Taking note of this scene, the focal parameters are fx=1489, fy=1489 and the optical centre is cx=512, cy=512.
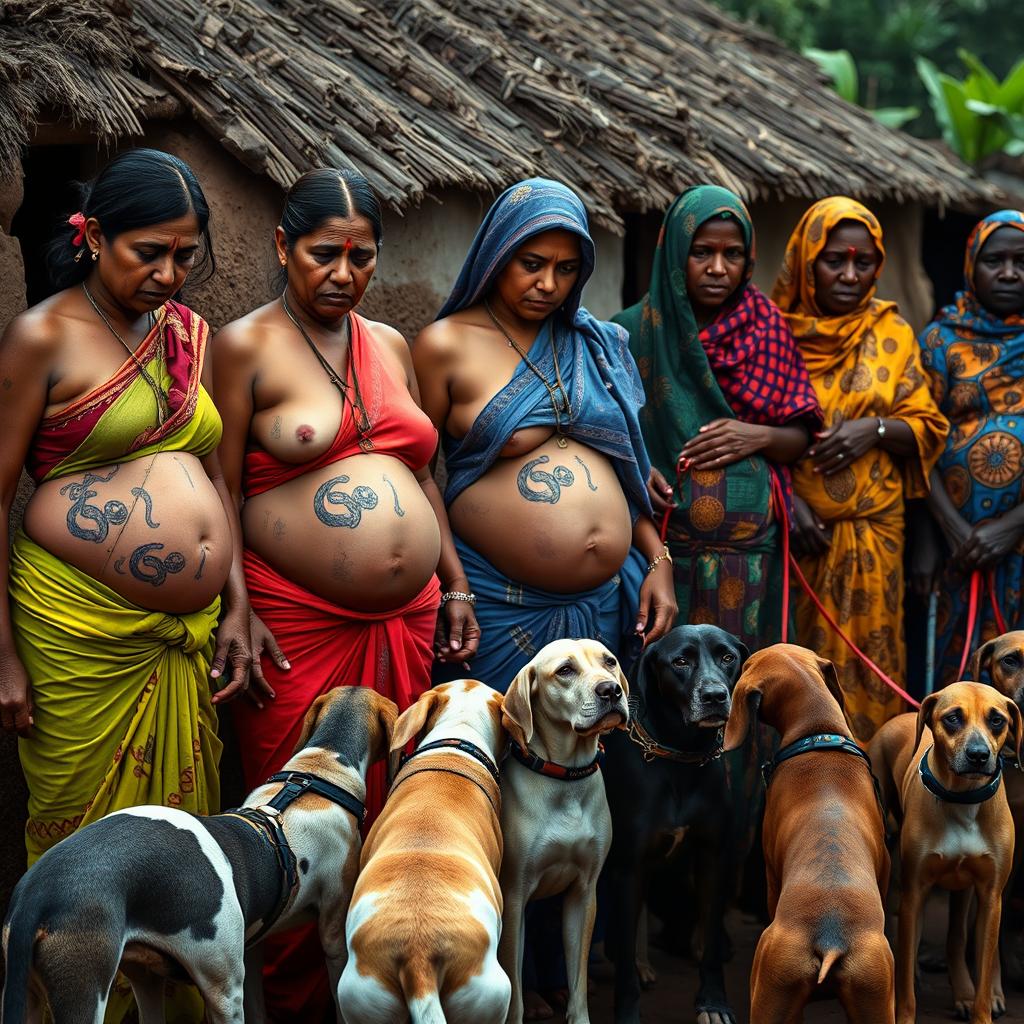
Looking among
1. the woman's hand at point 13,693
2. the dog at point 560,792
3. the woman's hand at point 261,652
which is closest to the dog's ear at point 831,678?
the dog at point 560,792

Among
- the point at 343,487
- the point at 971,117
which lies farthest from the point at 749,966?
the point at 971,117

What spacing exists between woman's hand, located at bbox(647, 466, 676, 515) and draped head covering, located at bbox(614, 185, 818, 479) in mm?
110

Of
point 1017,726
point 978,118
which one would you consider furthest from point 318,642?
point 978,118

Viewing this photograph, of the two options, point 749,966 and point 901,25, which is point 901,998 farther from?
point 901,25

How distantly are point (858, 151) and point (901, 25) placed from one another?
48.3 ft

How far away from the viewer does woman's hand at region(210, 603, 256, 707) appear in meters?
4.48

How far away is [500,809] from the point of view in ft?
15.0

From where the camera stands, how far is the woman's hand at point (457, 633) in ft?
16.3

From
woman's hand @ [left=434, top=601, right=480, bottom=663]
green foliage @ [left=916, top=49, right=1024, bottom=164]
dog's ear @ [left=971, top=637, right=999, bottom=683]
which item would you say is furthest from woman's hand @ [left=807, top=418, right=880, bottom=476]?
green foliage @ [left=916, top=49, right=1024, bottom=164]

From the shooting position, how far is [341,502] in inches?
181

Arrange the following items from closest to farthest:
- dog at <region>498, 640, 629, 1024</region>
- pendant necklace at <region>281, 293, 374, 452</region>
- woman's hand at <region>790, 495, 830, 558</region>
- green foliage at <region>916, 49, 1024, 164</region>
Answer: dog at <region>498, 640, 629, 1024</region> < pendant necklace at <region>281, 293, 374, 452</region> < woman's hand at <region>790, 495, 830, 558</region> < green foliage at <region>916, 49, 1024, 164</region>

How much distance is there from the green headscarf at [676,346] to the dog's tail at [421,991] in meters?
2.59

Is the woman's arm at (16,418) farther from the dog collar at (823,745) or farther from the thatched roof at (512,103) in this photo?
the dog collar at (823,745)

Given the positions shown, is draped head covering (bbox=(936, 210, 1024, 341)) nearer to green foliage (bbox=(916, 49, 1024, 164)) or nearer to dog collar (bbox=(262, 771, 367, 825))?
dog collar (bbox=(262, 771, 367, 825))
